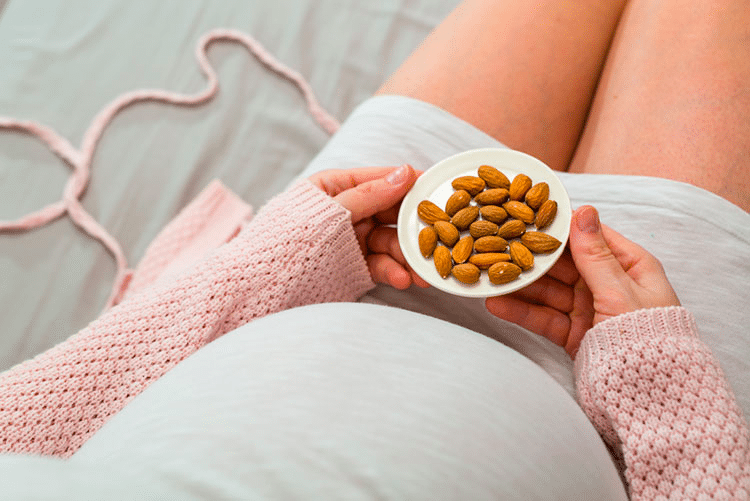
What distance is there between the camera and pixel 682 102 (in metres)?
0.65

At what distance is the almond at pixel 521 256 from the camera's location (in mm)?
542

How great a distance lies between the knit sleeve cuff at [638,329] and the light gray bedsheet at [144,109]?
0.56m

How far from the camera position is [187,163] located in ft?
2.84

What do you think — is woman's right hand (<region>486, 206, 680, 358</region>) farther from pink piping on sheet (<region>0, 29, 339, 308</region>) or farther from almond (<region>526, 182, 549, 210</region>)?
pink piping on sheet (<region>0, 29, 339, 308</region>)

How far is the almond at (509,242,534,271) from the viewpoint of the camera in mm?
542

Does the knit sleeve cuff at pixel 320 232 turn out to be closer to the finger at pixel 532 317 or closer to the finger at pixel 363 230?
the finger at pixel 363 230

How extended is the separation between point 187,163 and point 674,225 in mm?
684

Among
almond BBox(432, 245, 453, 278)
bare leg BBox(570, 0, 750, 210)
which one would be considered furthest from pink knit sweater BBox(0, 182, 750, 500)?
bare leg BBox(570, 0, 750, 210)

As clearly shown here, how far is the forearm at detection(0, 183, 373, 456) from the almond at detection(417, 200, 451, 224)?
0.08m

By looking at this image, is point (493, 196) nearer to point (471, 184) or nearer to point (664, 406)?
point (471, 184)

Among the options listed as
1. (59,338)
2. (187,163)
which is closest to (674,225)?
(187,163)

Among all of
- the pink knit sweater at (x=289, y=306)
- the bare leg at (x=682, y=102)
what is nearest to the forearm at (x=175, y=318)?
the pink knit sweater at (x=289, y=306)

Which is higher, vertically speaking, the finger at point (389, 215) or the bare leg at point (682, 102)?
the bare leg at point (682, 102)

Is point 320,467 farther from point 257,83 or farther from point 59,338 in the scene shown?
point 257,83
